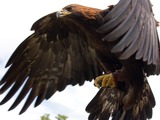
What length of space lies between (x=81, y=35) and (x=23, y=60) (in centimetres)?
104

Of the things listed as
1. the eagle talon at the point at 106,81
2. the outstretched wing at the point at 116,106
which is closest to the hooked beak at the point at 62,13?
the eagle talon at the point at 106,81

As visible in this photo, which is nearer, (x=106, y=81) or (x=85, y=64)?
(x=106, y=81)

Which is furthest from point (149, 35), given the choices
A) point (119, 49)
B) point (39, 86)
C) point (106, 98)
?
point (39, 86)

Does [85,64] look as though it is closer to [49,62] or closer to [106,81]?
[49,62]

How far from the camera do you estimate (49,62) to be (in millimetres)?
9203

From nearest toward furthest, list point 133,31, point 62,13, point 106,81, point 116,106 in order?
point 133,31 < point 106,81 < point 62,13 < point 116,106

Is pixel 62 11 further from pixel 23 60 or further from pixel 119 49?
pixel 119 49

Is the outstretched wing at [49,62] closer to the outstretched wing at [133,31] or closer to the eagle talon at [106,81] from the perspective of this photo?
the eagle talon at [106,81]

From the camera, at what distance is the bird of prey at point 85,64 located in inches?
305

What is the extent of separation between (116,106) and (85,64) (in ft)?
2.97

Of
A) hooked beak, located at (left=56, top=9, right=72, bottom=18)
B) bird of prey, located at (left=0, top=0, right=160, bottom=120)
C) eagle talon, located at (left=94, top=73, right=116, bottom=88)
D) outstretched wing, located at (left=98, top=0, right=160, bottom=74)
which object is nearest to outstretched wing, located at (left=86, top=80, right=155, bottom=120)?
bird of prey, located at (left=0, top=0, right=160, bottom=120)

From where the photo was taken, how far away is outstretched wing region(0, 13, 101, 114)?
29.2 feet

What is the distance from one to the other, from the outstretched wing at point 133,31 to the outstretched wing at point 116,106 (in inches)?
59.2

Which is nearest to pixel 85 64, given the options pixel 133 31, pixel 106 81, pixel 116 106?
pixel 116 106
